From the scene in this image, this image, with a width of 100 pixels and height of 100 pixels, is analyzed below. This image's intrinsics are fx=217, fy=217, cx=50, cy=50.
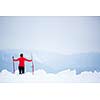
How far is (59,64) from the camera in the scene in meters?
4.21

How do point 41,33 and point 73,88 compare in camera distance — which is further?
point 41,33

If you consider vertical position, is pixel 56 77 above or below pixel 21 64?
below

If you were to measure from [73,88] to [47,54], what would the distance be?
84cm

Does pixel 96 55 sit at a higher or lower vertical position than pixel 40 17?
lower

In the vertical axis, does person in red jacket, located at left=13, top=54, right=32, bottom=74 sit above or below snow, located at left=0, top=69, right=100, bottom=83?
above

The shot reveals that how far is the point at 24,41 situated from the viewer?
4199mm

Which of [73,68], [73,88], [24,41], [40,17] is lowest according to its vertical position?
[73,88]

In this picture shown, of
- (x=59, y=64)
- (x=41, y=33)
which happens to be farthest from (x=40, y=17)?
(x=59, y=64)

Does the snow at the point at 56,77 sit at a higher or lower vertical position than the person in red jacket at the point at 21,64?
lower
